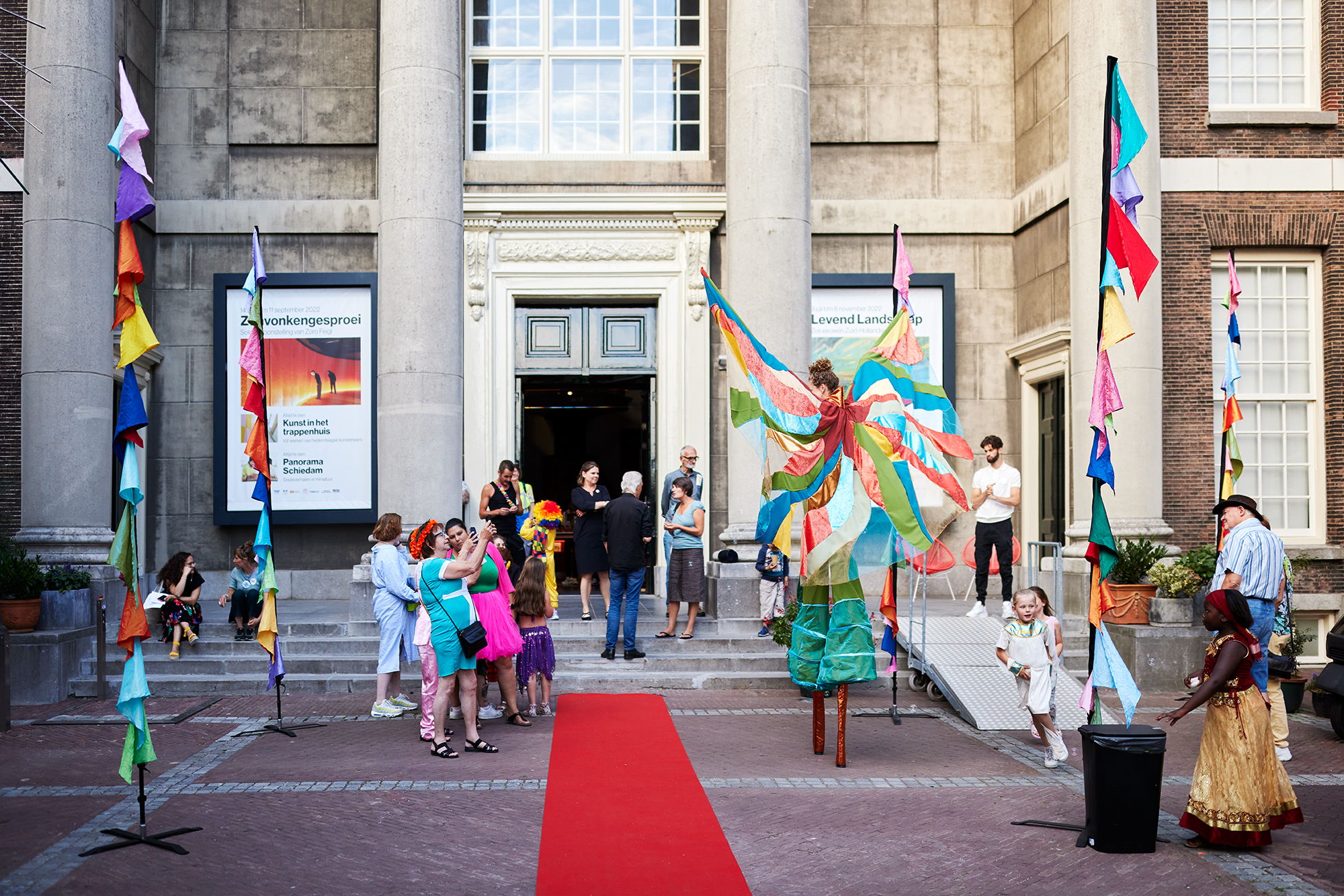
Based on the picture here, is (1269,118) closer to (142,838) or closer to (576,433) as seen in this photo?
(576,433)

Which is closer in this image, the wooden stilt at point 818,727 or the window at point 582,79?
the wooden stilt at point 818,727

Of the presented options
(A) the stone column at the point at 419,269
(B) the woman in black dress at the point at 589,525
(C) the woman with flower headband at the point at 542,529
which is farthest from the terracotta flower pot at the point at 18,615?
(B) the woman in black dress at the point at 589,525

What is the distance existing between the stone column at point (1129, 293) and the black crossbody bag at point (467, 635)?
8267 mm

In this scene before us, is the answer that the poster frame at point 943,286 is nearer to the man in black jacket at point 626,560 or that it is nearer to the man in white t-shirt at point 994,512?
the man in white t-shirt at point 994,512

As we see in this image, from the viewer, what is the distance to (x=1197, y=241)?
1522 cm

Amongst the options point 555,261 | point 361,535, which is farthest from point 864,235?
point 361,535

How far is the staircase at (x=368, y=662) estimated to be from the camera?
40.2 ft

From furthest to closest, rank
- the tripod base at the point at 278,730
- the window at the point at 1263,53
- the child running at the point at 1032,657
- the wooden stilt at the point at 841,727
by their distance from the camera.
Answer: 1. the window at the point at 1263,53
2. the tripod base at the point at 278,730
3. the child running at the point at 1032,657
4. the wooden stilt at the point at 841,727

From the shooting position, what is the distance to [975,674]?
11.9 meters

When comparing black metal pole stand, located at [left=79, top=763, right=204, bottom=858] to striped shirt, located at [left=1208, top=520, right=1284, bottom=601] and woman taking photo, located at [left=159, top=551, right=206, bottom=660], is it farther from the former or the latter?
striped shirt, located at [left=1208, top=520, right=1284, bottom=601]

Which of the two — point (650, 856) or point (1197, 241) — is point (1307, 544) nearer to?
point (1197, 241)

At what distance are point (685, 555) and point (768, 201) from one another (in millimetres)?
4660

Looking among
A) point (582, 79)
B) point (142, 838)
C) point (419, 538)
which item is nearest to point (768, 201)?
point (582, 79)

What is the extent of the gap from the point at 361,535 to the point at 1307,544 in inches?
513
